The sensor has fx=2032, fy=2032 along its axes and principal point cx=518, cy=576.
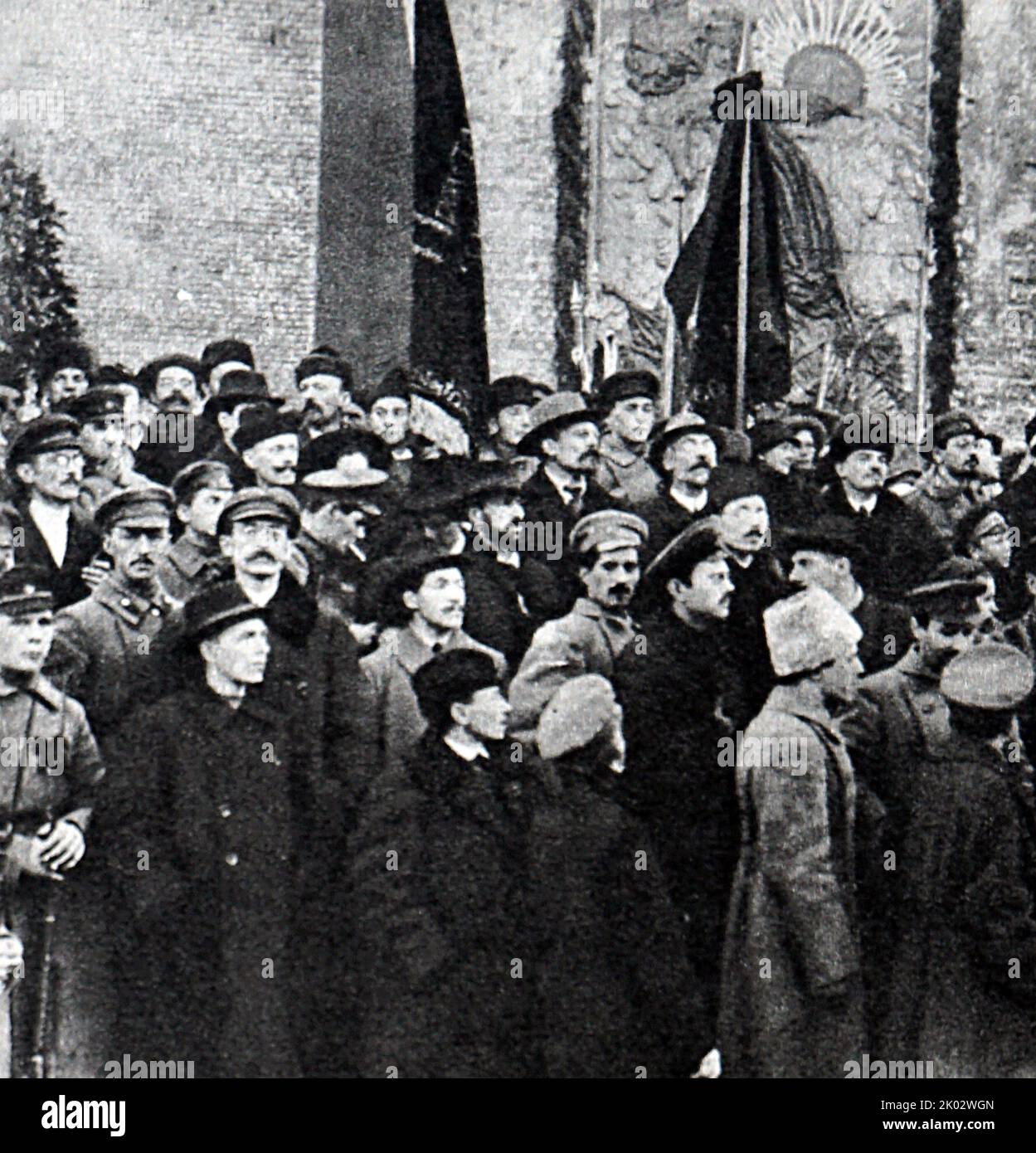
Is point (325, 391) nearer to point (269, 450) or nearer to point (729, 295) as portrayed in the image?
point (269, 450)

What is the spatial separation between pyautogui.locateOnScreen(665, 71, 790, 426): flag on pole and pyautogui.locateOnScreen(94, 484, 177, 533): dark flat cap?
6.45 feet

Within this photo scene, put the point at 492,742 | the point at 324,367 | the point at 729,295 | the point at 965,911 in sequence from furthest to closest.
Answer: the point at 729,295 < the point at 324,367 < the point at 965,911 < the point at 492,742

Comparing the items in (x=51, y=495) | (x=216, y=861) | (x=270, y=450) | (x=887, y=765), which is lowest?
(x=216, y=861)

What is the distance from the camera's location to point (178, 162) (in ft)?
23.6

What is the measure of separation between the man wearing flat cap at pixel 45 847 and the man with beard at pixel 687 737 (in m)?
1.78

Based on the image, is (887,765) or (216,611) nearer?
(216,611)

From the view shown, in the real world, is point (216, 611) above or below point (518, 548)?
below

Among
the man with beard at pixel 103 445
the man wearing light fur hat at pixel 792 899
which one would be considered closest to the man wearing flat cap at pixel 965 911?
the man wearing light fur hat at pixel 792 899

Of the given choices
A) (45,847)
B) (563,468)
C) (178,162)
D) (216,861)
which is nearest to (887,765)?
(563,468)

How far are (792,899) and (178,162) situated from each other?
3.34 m

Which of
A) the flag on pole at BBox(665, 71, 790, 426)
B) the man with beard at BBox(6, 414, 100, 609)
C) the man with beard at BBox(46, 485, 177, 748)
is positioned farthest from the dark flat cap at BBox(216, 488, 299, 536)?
the flag on pole at BBox(665, 71, 790, 426)

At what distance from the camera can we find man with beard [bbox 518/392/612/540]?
6930 millimetres

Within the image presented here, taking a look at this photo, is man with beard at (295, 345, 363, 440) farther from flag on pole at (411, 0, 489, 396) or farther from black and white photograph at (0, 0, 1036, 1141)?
flag on pole at (411, 0, 489, 396)

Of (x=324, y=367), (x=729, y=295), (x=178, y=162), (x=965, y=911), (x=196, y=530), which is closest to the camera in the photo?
(x=196, y=530)
